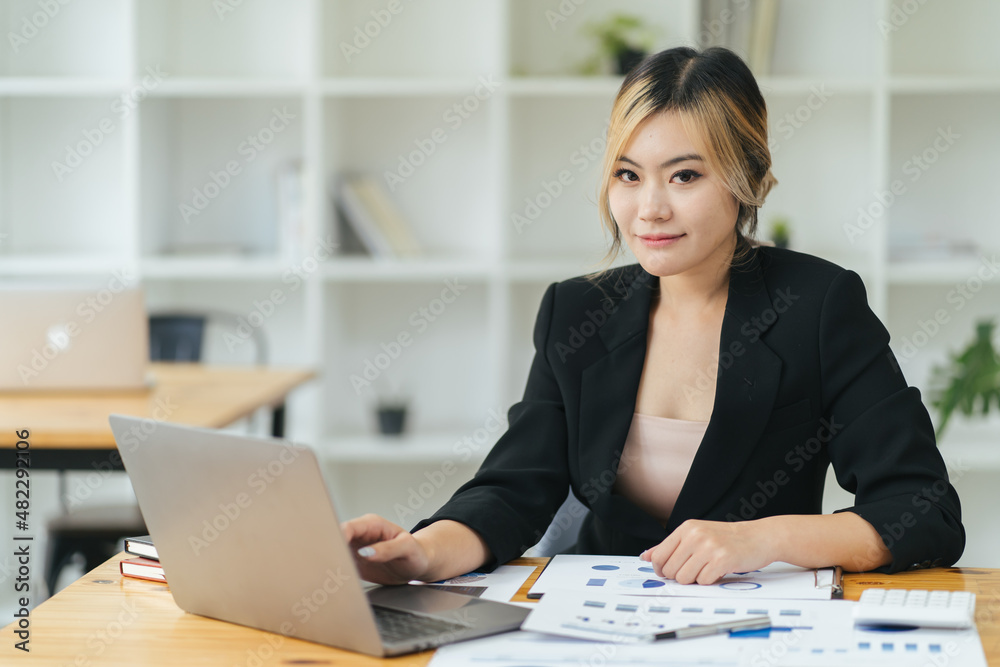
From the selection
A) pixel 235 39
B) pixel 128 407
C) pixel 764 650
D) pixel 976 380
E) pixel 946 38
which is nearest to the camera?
pixel 764 650

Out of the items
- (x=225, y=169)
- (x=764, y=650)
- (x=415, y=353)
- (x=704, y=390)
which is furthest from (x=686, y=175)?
(x=225, y=169)

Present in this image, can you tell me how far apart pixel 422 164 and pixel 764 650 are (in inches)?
106

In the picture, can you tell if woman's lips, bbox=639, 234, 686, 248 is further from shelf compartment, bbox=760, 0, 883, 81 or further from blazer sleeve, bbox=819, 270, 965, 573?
shelf compartment, bbox=760, 0, 883, 81

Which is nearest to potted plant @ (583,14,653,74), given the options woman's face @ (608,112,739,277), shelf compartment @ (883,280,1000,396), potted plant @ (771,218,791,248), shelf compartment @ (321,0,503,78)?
shelf compartment @ (321,0,503,78)

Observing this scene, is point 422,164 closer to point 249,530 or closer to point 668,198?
point 668,198

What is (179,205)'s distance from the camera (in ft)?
11.3

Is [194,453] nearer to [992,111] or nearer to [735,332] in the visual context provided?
[735,332]

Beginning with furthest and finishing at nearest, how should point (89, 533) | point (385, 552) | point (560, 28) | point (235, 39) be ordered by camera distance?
point (235, 39)
point (560, 28)
point (89, 533)
point (385, 552)

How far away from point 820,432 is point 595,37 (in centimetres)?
213

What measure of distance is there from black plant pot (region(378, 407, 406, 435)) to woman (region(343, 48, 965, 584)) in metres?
1.76

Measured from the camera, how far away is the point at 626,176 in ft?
4.57

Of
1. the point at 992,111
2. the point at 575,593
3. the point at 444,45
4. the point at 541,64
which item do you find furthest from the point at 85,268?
the point at 992,111

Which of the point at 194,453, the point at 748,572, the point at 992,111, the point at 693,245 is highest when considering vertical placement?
the point at 992,111

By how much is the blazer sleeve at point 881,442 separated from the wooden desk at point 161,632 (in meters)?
0.05
